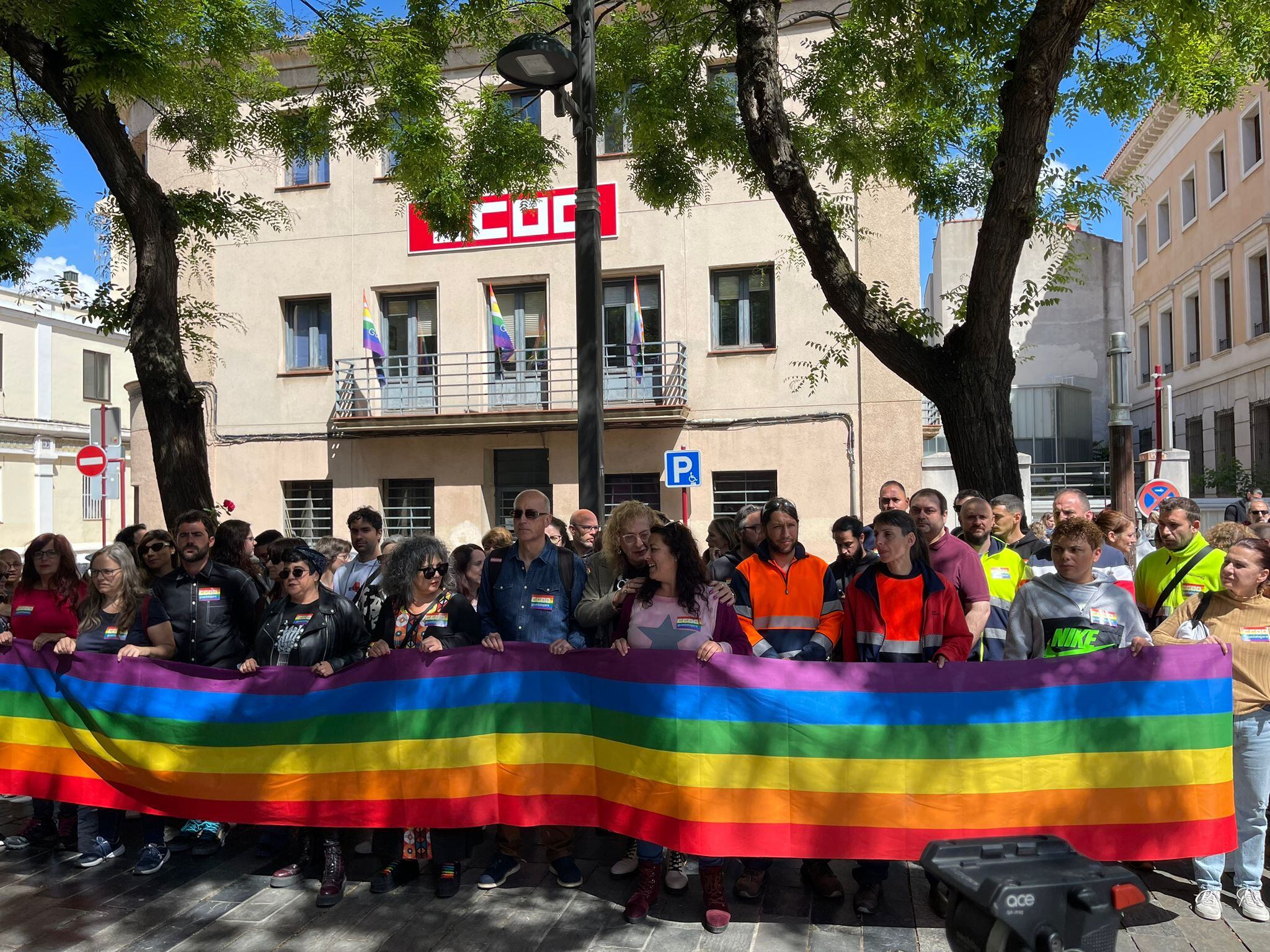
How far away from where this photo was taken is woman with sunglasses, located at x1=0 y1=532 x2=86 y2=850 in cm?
599

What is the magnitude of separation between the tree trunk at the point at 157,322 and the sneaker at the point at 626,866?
4947 mm

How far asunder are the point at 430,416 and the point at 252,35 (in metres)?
10.7

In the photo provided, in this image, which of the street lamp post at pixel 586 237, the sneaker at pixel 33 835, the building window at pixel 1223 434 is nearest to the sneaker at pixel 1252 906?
the street lamp post at pixel 586 237

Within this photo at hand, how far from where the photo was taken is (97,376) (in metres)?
42.8

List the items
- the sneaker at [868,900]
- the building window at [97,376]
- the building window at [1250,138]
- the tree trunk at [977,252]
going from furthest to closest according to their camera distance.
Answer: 1. the building window at [97,376]
2. the building window at [1250,138]
3. the tree trunk at [977,252]
4. the sneaker at [868,900]

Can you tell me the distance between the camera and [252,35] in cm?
843

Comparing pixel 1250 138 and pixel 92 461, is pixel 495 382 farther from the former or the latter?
pixel 1250 138

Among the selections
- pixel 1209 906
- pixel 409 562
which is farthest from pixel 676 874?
pixel 1209 906

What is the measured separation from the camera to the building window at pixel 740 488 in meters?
18.1

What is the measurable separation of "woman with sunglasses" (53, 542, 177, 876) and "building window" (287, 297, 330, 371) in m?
14.8

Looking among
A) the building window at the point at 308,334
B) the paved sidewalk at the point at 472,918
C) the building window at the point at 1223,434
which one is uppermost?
the building window at the point at 308,334

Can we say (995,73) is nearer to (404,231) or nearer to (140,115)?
(404,231)

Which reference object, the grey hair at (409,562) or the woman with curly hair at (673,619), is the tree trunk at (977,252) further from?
the grey hair at (409,562)

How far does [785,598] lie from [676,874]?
1.49 m
